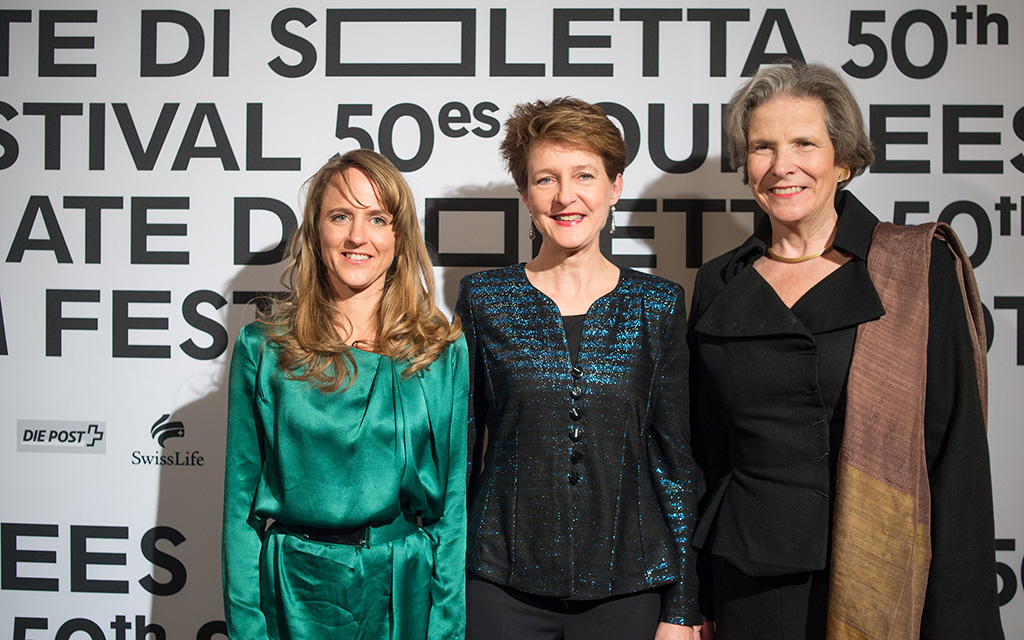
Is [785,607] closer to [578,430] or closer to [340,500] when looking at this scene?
[578,430]

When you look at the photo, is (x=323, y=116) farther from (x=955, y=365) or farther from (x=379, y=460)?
(x=955, y=365)

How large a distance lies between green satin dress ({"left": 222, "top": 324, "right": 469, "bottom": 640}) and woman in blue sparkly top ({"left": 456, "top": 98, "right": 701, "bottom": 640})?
0.33ft

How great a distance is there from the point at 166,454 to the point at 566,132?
68.5 inches

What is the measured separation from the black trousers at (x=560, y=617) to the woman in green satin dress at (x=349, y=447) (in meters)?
0.07

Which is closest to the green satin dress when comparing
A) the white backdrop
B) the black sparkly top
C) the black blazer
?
the black sparkly top

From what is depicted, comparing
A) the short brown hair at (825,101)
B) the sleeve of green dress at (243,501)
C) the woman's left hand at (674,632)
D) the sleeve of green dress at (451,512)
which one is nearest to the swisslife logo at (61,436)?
the sleeve of green dress at (243,501)

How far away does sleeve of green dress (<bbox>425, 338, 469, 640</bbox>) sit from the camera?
1.56 metres

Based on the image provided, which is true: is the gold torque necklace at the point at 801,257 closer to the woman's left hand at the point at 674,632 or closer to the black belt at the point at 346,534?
the woman's left hand at the point at 674,632

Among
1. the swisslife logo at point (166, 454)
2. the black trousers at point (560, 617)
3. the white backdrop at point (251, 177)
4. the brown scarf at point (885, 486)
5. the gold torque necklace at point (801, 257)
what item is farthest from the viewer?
the swisslife logo at point (166, 454)

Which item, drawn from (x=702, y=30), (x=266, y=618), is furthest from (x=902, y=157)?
(x=266, y=618)

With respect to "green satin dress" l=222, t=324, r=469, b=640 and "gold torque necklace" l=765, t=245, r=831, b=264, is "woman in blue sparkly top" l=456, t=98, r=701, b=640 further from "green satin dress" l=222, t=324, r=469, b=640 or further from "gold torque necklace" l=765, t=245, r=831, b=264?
"gold torque necklace" l=765, t=245, r=831, b=264

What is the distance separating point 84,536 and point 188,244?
105 cm

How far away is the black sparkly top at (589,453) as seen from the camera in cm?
153

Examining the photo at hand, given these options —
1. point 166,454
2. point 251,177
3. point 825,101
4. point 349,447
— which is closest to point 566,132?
point 825,101
